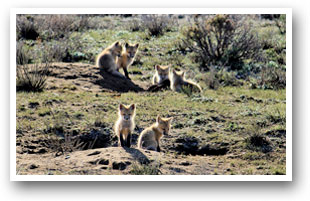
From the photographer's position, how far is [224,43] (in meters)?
17.2

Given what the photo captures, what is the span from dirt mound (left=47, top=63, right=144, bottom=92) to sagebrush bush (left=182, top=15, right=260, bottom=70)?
3.81 metres

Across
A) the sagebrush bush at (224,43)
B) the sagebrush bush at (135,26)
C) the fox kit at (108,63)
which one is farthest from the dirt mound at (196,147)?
the sagebrush bush at (135,26)

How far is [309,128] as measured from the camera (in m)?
8.44

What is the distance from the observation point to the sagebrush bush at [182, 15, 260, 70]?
16.8m

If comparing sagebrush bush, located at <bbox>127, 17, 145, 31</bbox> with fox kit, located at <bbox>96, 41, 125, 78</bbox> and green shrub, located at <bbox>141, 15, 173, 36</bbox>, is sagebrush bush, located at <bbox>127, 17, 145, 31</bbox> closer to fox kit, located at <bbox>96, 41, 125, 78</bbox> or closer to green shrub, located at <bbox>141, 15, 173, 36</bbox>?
green shrub, located at <bbox>141, 15, 173, 36</bbox>

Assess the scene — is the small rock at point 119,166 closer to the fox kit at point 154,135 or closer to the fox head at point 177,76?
the fox kit at point 154,135

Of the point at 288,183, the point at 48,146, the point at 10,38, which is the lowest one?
the point at 288,183

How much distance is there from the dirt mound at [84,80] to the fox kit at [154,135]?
4.06 m

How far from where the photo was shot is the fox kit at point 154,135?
9281mm

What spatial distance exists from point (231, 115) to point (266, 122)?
98 centimetres

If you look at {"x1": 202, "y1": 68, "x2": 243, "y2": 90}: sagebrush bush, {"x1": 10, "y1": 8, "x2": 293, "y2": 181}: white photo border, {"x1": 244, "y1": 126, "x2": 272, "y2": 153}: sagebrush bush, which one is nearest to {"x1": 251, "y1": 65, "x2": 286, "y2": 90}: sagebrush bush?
{"x1": 202, "y1": 68, "x2": 243, "y2": 90}: sagebrush bush
